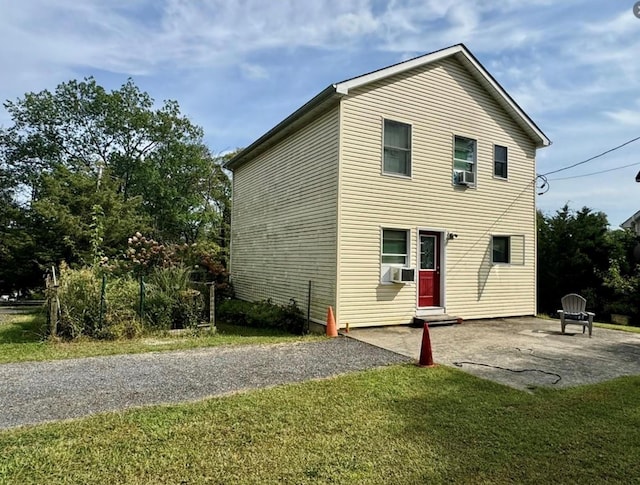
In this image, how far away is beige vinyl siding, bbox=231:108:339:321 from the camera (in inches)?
375

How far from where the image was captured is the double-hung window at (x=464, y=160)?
11.1 m

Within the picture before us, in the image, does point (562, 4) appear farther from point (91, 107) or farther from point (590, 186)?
point (91, 107)

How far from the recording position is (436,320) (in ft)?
32.9

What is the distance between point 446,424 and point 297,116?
27.6 ft

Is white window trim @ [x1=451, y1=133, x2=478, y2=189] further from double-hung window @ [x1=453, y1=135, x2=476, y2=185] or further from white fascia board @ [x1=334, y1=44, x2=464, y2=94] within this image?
white fascia board @ [x1=334, y1=44, x2=464, y2=94]

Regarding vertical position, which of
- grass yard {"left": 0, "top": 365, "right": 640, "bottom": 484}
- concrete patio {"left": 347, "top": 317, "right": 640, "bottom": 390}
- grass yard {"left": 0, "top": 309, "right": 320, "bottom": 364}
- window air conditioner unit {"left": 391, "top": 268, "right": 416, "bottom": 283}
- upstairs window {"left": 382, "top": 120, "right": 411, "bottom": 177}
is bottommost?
grass yard {"left": 0, "top": 309, "right": 320, "bottom": 364}

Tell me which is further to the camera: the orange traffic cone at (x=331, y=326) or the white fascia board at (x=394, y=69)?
A: the white fascia board at (x=394, y=69)

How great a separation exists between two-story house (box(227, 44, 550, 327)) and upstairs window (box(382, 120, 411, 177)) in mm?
33

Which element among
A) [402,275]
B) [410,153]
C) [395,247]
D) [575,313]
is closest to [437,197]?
[410,153]

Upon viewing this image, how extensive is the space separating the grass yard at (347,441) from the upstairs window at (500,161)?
8.23 meters

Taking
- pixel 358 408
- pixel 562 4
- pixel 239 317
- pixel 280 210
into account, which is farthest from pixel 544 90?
pixel 358 408

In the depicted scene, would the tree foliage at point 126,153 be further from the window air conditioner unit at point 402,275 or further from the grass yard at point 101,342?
the window air conditioner unit at point 402,275

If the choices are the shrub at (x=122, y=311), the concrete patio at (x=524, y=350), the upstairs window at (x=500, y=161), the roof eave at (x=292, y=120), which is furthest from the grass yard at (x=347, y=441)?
the upstairs window at (x=500, y=161)

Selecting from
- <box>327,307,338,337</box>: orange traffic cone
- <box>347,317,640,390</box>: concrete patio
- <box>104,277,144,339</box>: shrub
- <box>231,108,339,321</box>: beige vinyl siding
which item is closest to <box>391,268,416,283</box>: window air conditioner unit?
<box>347,317,640,390</box>: concrete patio
